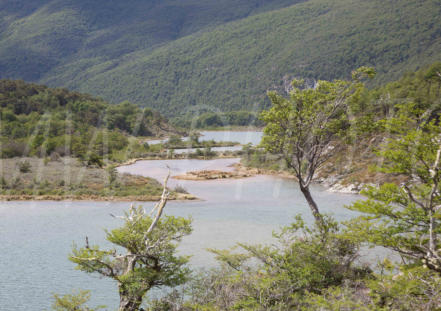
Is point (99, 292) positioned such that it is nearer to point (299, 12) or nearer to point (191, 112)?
point (191, 112)

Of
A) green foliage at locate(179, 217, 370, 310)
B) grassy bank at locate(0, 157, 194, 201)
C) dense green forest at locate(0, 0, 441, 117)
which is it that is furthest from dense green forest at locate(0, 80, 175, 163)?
dense green forest at locate(0, 0, 441, 117)

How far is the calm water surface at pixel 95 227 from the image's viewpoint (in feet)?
37.9

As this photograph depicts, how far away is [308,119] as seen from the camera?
39.5 ft

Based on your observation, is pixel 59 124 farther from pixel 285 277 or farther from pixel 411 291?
pixel 411 291

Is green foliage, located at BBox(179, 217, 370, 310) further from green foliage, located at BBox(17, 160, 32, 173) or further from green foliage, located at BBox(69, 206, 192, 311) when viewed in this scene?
green foliage, located at BBox(17, 160, 32, 173)

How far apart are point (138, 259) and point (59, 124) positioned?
160 ft

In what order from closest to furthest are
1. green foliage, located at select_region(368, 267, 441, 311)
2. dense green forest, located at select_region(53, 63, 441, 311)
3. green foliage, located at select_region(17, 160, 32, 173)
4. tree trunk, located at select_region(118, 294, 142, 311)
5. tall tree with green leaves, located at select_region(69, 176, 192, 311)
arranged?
1. green foliage, located at select_region(368, 267, 441, 311)
2. dense green forest, located at select_region(53, 63, 441, 311)
3. tall tree with green leaves, located at select_region(69, 176, 192, 311)
4. tree trunk, located at select_region(118, 294, 142, 311)
5. green foliage, located at select_region(17, 160, 32, 173)

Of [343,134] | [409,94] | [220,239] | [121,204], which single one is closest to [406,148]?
[343,134]

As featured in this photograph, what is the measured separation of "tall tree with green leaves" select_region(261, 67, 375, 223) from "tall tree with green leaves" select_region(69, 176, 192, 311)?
12.0 feet

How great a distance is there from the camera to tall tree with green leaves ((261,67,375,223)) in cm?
1170

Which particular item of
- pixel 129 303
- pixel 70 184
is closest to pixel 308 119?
pixel 129 303

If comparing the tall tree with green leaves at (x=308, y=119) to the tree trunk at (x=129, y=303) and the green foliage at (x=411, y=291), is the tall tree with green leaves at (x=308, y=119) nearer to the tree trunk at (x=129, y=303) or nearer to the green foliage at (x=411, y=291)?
the green foliage at (x=411, y=291)

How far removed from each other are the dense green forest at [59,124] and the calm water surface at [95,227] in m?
17.4

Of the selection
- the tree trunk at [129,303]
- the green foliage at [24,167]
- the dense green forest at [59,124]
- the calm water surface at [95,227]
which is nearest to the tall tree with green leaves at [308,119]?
the calm water surface at [95,227]
